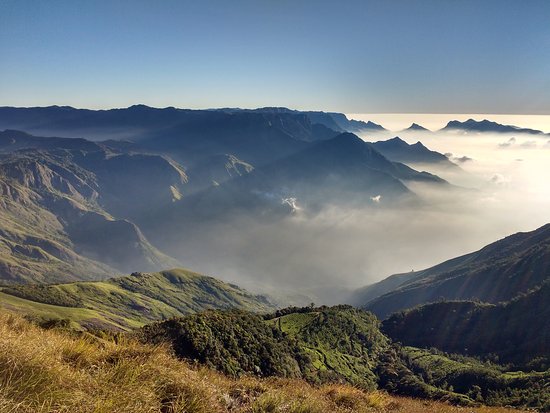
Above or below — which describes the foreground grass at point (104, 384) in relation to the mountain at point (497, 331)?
above

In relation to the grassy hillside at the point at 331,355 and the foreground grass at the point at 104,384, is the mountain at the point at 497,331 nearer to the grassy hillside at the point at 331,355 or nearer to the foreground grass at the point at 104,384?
the grassy hillside at the point at 331,355

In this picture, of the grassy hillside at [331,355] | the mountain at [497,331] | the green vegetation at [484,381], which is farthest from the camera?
the mountain at [497,331]

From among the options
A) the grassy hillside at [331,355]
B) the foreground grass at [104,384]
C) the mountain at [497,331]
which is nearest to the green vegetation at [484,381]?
the grassy hillside at [331,355]

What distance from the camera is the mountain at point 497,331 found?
15412cm

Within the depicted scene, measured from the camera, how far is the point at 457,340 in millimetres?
A: 183625

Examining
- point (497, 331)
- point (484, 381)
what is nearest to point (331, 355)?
point (484, 381)

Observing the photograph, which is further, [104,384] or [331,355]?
[331,355]

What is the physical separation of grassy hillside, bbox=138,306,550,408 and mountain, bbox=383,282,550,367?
1838 cm

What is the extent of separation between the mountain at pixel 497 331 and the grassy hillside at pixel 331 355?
18.4 meters

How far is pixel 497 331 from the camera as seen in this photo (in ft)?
577

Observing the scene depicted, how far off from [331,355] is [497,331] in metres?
94.1

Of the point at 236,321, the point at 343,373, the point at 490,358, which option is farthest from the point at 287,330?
the point at 490,358

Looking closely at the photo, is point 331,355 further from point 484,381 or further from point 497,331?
point 497,331

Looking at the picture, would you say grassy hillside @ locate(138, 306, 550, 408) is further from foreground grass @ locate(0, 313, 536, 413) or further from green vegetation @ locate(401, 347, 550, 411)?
foreground grass @ locate(0, 313, 536, 413)
